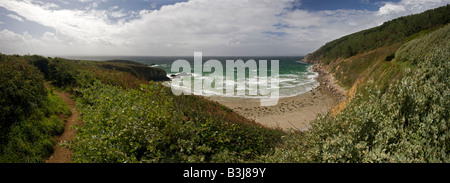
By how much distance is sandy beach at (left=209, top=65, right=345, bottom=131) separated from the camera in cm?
2438

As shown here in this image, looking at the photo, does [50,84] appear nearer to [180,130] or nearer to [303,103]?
[180,130]

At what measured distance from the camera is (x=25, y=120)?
8305 millimetres

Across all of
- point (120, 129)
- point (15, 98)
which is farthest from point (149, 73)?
point (120, 129)

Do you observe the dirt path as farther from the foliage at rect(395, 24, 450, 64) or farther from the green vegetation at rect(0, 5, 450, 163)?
the foliage at rect(395, 24, 450, 64)

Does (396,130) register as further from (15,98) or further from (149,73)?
(149,73)

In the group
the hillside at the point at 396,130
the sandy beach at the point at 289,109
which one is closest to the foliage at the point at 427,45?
the hillside at the point at 396,130

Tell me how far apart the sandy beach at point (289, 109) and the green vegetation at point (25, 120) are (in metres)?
19.8

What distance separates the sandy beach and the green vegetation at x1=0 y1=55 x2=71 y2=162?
65.1 ft

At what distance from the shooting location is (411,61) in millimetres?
13617

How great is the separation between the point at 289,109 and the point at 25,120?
2915cm

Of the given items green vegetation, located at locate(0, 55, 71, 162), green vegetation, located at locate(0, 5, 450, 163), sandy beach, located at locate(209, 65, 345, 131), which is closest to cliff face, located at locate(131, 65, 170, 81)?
sandy beach, located at locate(209, 65, 345, 131)
